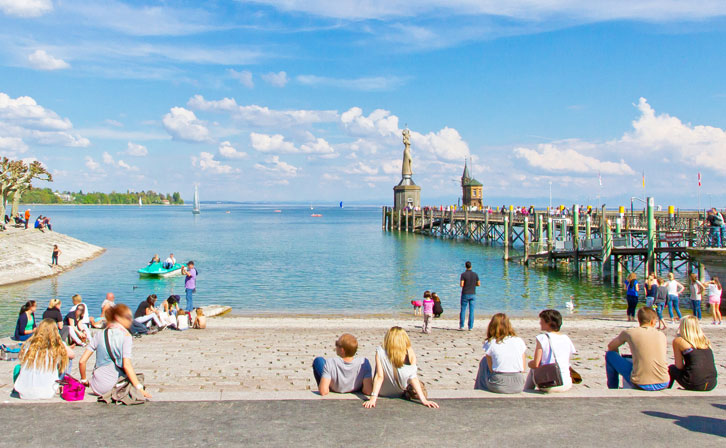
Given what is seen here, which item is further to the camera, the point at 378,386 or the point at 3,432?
the point at 378,386

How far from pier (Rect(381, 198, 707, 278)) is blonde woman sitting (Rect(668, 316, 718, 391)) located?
21948 millimetres

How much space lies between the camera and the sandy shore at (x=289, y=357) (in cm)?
848

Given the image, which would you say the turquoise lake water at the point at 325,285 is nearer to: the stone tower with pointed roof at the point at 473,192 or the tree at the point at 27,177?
the tree at the point at 27,177

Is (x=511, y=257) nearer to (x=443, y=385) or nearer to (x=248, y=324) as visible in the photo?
(x=248, y=324)

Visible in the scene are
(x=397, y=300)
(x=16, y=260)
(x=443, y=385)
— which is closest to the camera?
(x=443, y=385)

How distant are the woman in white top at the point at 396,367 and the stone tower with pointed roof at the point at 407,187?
3488 inches

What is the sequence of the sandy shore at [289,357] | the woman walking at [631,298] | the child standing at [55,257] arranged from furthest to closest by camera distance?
the child standing at [55,257]
the woman walking at [631,298]
the sandy shore at [289,357]

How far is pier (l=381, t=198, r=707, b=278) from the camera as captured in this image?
31881mm

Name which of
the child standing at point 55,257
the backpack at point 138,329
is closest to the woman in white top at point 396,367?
the backpack at point 138,329

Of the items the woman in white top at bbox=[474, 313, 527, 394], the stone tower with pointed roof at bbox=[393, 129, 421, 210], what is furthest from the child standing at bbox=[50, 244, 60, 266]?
the stone tower with pointed roof at bbox=[393, 129, 421, 210]

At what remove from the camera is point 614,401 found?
7512 millimetres

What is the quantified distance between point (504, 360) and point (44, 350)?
19.9ft

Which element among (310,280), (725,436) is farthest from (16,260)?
(725,436)

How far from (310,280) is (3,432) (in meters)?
30.2
